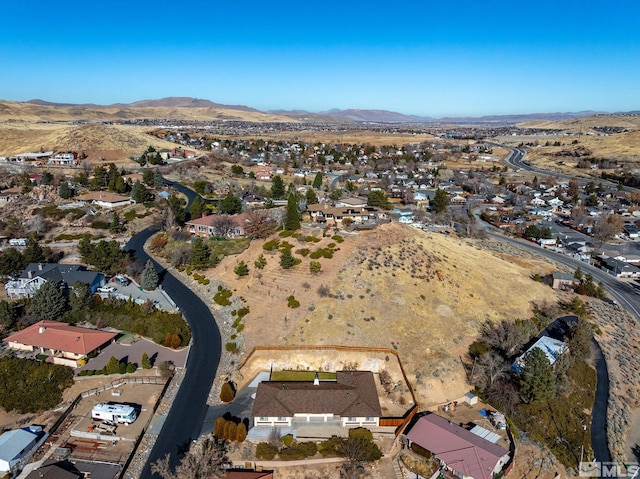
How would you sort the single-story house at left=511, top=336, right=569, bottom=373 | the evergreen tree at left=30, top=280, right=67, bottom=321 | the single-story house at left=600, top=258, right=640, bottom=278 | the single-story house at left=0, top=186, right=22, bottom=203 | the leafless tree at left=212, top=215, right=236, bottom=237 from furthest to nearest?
the single-story house at left=0, top=186, right=22, bottom=203 < the leafless tree at left=212, top=215, right=236, bottom=237 < the single-story house at left=600, top=258, right=640, bottom=278 < the evergreen tree at left=30, top=280, right=67, bottom=321 < the single-story house at left=511, top=336, right=569, bottom=373

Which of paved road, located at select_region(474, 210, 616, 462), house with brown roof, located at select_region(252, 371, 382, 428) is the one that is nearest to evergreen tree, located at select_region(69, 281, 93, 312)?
house with brown roof, located at select_region(252, 371, 382, 428)

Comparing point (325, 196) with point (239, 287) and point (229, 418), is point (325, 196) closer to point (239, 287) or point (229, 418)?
point (239, 287)

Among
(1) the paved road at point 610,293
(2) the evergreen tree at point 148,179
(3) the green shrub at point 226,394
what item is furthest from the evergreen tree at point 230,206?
(1) the paved road at point 610,293

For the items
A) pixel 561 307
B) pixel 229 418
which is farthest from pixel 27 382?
pixel 561 307

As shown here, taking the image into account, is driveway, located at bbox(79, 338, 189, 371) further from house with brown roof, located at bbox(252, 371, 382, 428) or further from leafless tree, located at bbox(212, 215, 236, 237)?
leafless tree, located at bbox(212, 215, 236, 237)

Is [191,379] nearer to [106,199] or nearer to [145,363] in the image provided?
[145,363]

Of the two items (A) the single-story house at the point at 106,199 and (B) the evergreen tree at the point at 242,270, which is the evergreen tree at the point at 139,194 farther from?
(B) the evergreen tree at the point at 242,270

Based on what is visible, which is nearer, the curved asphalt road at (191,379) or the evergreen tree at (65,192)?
the curved asphalt road at (191,379)
